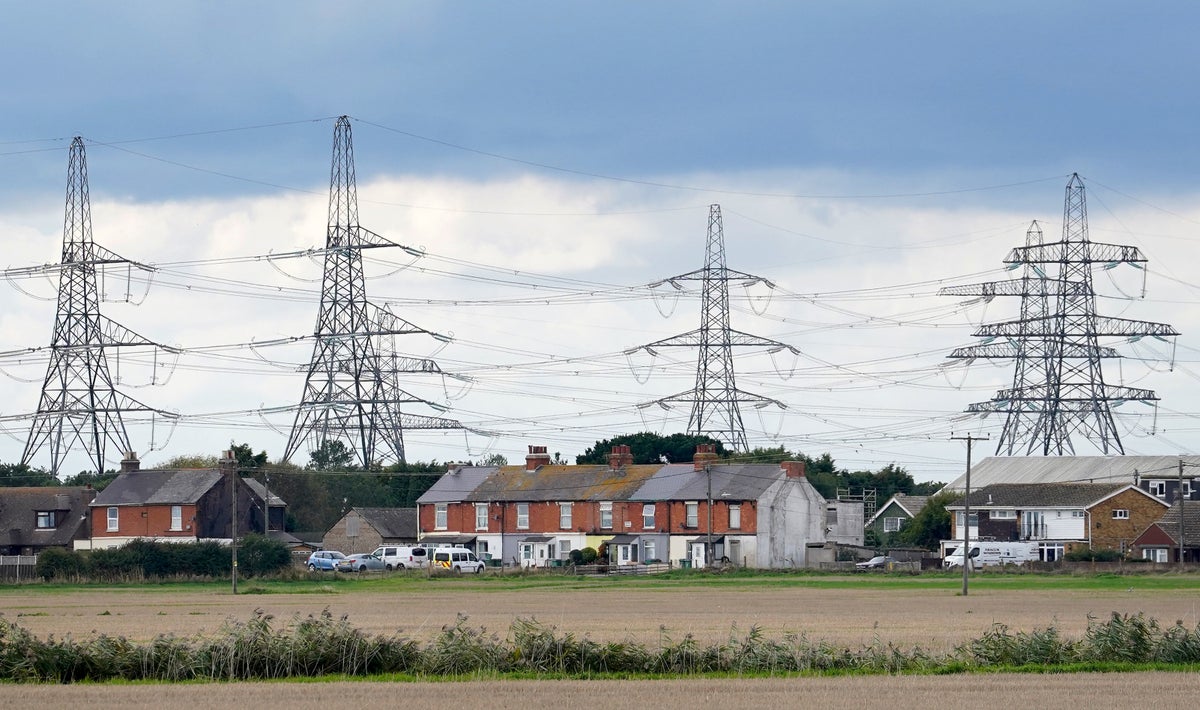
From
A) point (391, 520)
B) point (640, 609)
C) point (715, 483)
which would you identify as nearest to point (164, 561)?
point (391, 520)

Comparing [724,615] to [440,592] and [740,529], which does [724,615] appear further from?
[740,529]

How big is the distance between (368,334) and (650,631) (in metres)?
77.5

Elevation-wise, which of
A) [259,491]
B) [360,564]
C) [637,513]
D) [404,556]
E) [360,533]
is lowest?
[360,564]

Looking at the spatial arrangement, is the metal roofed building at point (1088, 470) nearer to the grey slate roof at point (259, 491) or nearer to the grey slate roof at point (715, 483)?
the grey slate roof at point (715, 483)

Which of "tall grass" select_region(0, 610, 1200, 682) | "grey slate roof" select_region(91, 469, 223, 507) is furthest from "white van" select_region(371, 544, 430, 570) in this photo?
"tall grass" select_region(0, 610, 1200, 682)

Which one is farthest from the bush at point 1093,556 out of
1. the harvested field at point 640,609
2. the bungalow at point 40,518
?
the bungalow at point 40,518

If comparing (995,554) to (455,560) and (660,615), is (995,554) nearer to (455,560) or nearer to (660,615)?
(455,560)

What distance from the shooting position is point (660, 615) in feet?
169

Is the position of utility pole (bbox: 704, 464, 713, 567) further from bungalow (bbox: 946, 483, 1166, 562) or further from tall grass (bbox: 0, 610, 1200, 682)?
tall grass (bbox: 0, 610, 1200, 682)

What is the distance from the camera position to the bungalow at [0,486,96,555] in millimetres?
106750

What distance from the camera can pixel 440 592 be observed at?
72.6 meters

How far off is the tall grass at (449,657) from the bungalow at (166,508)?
250 feet

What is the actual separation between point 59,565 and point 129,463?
82.0 feet

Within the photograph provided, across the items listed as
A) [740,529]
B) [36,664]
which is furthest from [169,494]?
[36,664]
